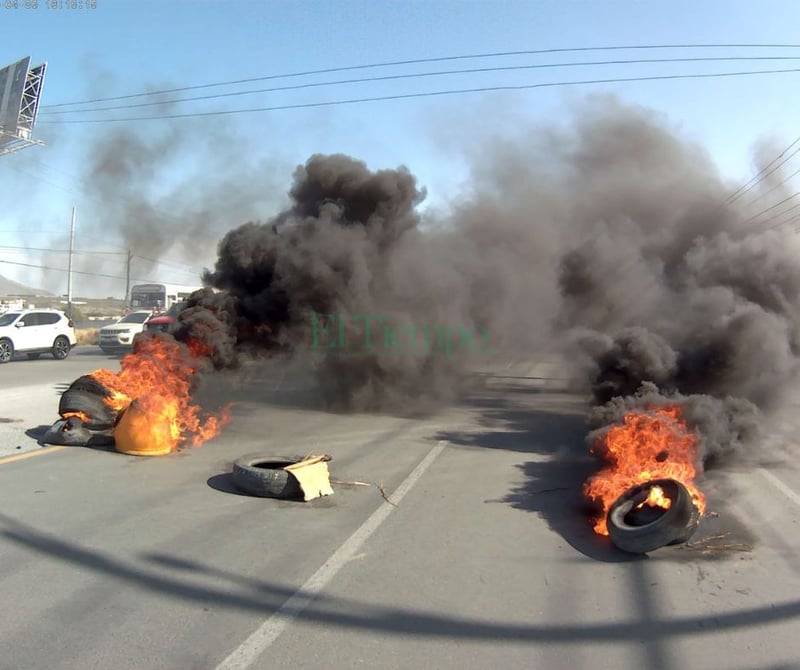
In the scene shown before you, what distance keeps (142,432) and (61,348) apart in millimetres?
16099

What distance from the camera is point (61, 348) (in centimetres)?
2086

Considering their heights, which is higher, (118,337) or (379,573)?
(379,573)

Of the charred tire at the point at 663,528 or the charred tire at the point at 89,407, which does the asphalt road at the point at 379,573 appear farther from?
the charred tire at the point at 89,407

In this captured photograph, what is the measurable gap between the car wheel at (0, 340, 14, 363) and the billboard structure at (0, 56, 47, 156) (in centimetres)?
945

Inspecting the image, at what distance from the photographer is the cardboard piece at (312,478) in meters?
5.59

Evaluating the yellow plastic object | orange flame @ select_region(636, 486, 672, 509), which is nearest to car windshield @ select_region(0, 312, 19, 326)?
the yellow plastic object

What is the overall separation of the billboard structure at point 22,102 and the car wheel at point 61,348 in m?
9.01

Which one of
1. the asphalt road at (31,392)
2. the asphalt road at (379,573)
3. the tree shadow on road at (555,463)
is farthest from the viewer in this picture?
the asphalt road at (31,392)

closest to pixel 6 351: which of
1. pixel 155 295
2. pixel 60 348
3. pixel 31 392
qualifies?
pixel 60 348

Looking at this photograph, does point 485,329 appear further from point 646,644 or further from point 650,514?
point 646,644

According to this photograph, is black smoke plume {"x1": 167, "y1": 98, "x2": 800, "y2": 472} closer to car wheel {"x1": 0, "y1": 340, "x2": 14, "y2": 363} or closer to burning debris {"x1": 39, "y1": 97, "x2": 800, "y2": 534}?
burning debris {"x1": 39, "y1": 97, "x2": 800, "y2": 534}

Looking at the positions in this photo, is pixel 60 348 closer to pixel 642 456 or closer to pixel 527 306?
pixel 527 306

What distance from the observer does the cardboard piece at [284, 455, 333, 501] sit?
18.4ft

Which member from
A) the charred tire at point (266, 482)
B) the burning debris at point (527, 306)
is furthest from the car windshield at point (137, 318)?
the charred tire at point (266, 482)
